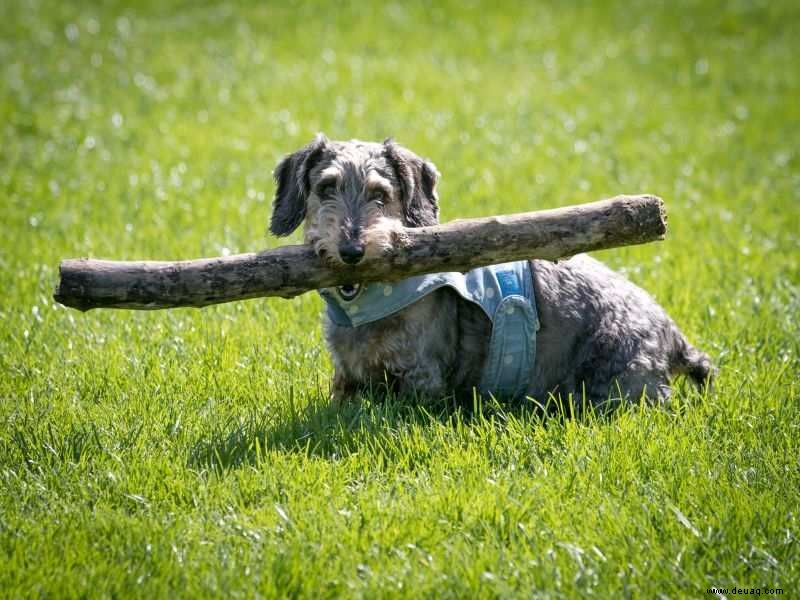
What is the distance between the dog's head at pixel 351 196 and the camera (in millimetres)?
5867

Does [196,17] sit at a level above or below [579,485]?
above

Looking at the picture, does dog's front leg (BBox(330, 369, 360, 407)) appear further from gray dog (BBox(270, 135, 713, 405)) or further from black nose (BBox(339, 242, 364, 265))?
black nose (BBox(339, 242, 364, 265))

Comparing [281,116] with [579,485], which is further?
[281,116]

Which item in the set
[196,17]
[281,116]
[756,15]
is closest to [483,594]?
[281,116]

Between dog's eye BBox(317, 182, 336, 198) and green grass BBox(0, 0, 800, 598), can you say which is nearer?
green grass BBox(0, 0, 800, 598)

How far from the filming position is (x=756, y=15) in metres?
23.0

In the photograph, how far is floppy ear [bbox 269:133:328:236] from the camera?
6824 mm

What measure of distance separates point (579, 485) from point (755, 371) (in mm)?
2473

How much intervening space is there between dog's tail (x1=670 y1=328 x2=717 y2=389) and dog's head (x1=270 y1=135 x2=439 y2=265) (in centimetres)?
210

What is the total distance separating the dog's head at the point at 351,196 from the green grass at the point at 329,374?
1.23m

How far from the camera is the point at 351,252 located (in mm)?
5762

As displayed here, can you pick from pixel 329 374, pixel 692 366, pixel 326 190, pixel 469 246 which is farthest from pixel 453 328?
pixel 692 366

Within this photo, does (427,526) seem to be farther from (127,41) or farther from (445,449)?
(127,41)

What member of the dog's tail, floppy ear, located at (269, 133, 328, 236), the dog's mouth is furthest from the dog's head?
the dog's tail
